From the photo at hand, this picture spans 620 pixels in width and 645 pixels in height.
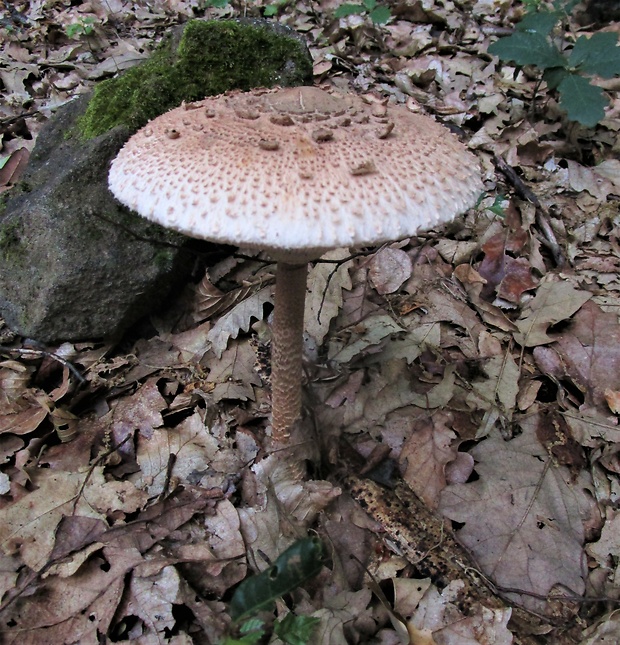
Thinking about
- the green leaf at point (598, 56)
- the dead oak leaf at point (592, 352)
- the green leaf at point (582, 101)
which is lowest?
the dead oak leaf at point (592, 352)

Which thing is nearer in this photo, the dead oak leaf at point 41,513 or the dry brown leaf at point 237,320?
the dead oak leaf at point 41,513

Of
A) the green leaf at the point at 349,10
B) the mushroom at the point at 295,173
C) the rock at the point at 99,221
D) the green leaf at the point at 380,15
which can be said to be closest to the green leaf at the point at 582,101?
the green leaf at the point at 380,15

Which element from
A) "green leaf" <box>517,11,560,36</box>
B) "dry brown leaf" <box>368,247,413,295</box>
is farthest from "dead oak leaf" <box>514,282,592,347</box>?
"green leaf" <box>517,11,560,36</box>

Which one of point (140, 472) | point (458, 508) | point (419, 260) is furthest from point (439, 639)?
point (419, 260)

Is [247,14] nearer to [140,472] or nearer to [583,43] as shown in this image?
[583,43]

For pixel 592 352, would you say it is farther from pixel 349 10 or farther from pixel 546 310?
pixel 349 10

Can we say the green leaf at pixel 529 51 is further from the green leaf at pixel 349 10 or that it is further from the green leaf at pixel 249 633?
the green leaf at pixel 249 633
